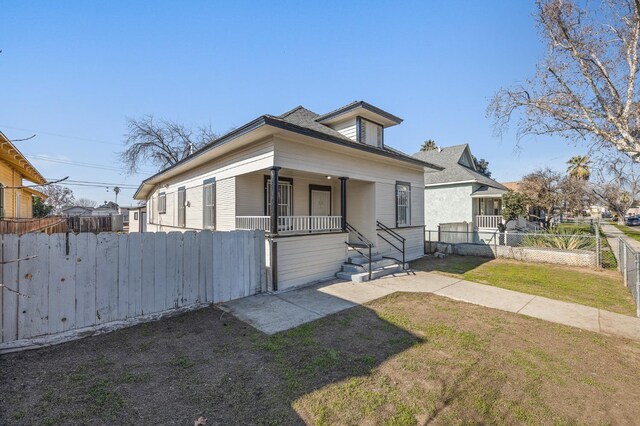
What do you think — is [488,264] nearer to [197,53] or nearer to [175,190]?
[197,53]

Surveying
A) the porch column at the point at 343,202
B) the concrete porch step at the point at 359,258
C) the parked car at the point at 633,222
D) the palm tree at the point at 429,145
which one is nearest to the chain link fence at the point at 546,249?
the concrete porch step at the point at 359,258

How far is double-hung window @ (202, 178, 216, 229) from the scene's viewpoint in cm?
1077

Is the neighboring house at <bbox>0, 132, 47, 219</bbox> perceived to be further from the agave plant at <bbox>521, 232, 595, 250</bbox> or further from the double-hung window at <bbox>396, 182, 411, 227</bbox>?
the agave plant at <bbox>521, 232, 595, 250</bbox>

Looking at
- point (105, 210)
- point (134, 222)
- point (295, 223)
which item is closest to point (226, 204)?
point (295, 223)

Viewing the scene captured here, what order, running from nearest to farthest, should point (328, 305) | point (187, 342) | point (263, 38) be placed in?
1. point (187, 342)
2. point (328, 305)
3. point (263, 38)

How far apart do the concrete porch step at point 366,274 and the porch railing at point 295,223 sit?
1.55m

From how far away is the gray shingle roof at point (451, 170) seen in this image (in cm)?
2042

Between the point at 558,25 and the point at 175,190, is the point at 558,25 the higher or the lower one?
the higher one

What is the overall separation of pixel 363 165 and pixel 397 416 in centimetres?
868

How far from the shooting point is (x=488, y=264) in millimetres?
11484

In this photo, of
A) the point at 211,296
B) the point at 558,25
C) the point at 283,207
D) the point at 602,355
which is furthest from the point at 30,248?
the point at 558,25

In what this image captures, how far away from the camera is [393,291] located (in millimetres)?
7555

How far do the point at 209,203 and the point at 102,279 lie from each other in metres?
6.53

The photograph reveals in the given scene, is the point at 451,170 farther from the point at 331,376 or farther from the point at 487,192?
the point at 331,376
